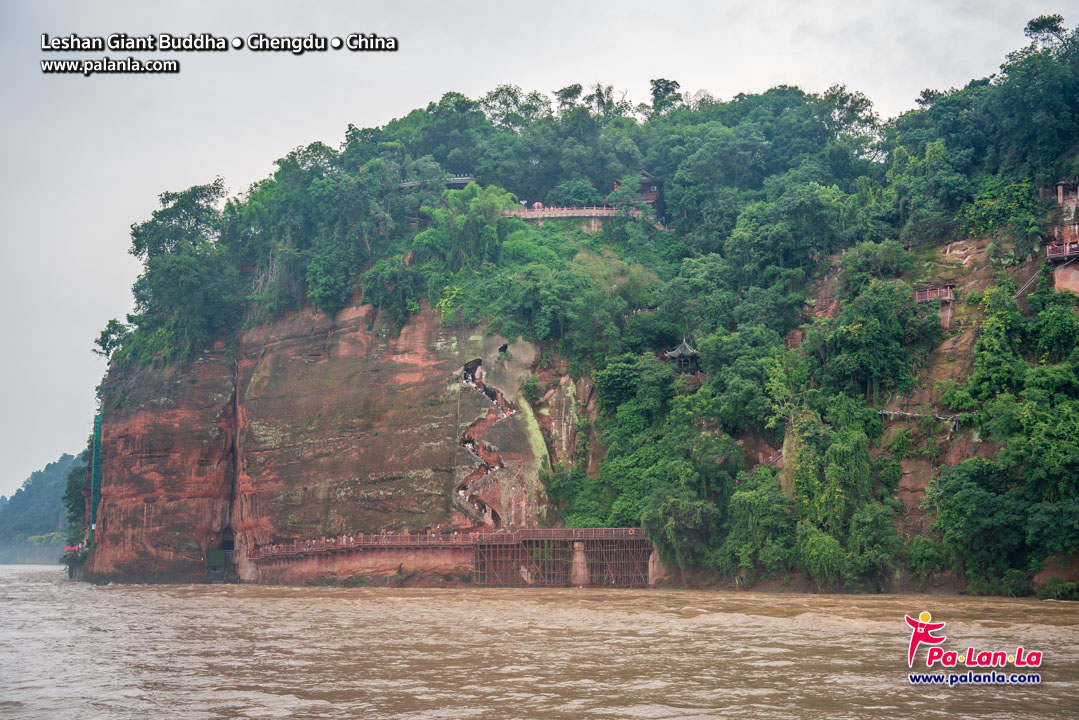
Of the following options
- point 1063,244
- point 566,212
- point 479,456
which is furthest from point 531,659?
point 566,212

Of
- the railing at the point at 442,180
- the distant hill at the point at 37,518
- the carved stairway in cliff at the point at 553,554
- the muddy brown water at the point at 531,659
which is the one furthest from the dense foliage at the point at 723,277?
the distant hill at the point at 37,518

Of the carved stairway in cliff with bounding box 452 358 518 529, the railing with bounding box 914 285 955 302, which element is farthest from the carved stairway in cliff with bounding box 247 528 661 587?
the railing with bounding box 914 285 955 302

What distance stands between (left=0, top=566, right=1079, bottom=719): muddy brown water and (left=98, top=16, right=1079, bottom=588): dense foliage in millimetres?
3934

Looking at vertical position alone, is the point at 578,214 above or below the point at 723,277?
above

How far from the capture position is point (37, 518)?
104938mm

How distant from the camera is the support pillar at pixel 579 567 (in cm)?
3659

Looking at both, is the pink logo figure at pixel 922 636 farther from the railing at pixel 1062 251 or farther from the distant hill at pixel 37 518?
the distant hill at pixel 37 518

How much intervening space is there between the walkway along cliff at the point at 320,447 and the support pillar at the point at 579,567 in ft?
10.3

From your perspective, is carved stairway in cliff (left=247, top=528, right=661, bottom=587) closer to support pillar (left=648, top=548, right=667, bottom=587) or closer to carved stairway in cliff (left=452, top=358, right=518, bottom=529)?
support pillar (left=648, top=548, right=667, bottom=587)

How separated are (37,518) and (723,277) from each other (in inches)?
3514

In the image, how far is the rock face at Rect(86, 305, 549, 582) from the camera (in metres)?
40.8

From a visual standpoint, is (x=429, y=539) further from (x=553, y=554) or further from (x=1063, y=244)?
(x=1063, y=244)

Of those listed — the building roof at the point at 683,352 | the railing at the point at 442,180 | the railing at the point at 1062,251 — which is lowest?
the building roof at the point at 683,352

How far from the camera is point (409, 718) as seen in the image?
1236cm
